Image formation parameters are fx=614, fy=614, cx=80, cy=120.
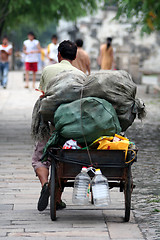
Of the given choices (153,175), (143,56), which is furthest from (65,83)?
(143,56)

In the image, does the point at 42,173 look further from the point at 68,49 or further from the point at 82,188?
the point at 68,49

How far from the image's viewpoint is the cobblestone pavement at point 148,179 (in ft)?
18.0

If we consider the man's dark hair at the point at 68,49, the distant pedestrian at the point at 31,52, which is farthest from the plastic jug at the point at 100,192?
the distant pedestrian at the point at 31,52

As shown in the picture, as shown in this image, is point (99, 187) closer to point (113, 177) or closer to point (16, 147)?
point (113, 177)

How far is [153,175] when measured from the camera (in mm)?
7727

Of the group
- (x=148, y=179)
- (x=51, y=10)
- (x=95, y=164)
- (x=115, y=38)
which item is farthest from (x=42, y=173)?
(x=115, y=38)

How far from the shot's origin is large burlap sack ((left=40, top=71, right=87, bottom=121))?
214 inches

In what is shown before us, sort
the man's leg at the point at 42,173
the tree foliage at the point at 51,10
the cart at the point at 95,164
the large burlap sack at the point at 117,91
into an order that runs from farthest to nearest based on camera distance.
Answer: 1. the tree foliage at the point at 51,10
2. the man's leg at the point at 42,173
3. the large burlap sack at the point at 117,91
4. the cart at the point at 95,164

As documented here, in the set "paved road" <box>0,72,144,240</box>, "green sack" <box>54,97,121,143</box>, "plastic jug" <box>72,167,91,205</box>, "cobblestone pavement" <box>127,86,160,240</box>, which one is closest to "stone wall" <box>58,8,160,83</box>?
"cobblestone pavement" <box>127,86,160,240</box>

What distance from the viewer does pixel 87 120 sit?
5305 millimetres

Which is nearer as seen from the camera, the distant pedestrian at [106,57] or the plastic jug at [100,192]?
the plastic jug at [100,192]

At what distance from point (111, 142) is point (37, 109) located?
0.85 meters

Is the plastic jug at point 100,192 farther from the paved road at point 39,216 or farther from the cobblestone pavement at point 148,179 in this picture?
the cobblestone pavement at point 148,179

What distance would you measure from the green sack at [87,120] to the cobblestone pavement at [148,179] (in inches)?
33.1
